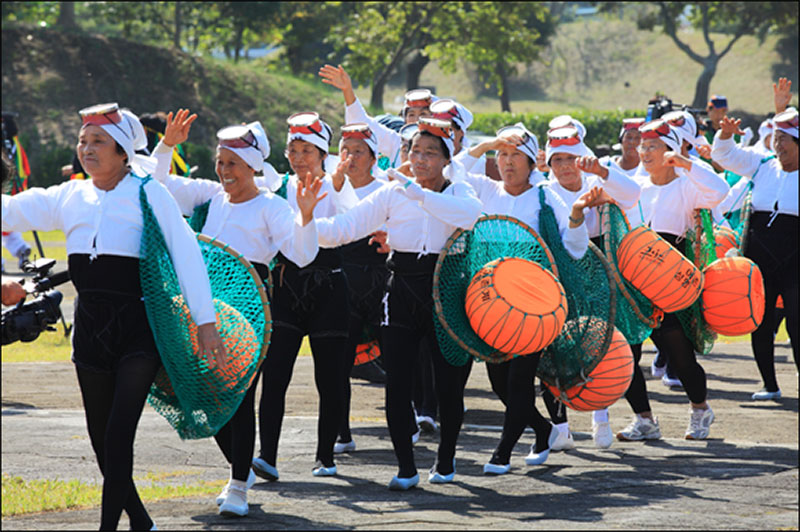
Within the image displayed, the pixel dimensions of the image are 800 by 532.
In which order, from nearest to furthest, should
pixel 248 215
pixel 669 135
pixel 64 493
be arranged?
pixel 64 493 < pixel 248 215 < pixel 669 135

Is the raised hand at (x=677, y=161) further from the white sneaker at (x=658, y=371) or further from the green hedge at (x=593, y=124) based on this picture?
the green hedge at (x=593, y=124)

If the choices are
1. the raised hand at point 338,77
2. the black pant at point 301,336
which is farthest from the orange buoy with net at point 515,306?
the raised hand at point 338,77

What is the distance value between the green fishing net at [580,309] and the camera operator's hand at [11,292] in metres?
3.69

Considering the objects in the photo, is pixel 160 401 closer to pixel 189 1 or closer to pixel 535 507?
pixel 535 507

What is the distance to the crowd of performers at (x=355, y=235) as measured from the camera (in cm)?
570

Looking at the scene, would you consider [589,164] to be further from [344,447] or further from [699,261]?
[344,447]

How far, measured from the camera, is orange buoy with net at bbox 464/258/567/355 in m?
7.04

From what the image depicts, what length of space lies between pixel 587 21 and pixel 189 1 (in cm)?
5480

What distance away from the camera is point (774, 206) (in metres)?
9.79

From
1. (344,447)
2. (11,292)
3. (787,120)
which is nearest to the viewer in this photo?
(11,292)

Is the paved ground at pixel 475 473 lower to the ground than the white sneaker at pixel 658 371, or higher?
lower

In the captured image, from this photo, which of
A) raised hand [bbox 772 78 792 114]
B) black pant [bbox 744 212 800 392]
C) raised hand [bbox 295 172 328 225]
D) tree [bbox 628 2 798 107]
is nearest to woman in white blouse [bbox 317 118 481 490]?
raised hand [bbox 295 172 328 225]

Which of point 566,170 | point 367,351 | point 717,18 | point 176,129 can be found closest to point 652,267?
point 566,170

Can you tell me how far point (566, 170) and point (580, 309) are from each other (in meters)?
1.17
